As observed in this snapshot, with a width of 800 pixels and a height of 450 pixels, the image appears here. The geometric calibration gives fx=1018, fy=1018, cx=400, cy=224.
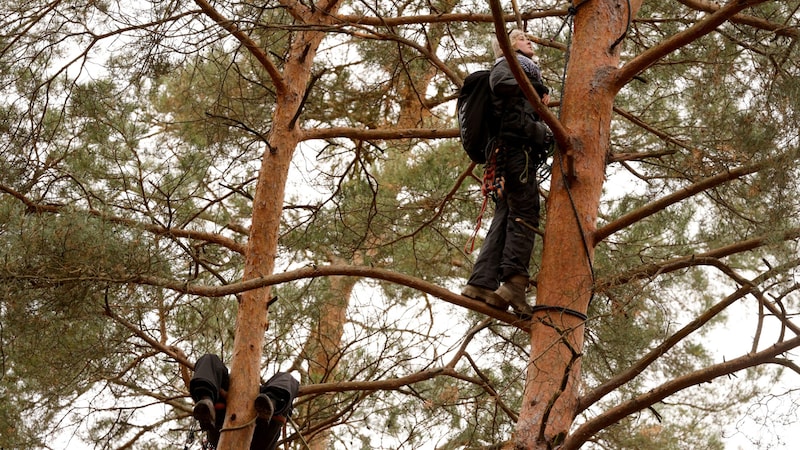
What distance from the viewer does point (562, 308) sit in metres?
3.54

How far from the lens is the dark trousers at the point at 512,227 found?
3836 millimetres

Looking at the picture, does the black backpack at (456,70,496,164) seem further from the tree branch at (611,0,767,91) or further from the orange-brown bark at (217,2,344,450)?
the orange-brown bark at (217,2,344,450)

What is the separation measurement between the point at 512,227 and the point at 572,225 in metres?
0.29

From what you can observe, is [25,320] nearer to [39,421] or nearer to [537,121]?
[39,421]

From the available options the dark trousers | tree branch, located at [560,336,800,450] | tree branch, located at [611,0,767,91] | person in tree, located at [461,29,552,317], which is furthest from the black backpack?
tree branch, located at [560,336,800,450]

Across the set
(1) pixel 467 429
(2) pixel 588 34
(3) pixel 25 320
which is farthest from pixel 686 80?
(3) pixel 25 320

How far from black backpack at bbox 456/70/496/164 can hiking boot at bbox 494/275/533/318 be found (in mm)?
614

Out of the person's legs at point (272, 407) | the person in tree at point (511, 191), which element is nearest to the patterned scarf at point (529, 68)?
the person in tree at point (511, 191)

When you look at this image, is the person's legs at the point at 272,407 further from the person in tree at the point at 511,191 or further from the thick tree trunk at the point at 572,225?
the thick tree trunk at the point at 572,225

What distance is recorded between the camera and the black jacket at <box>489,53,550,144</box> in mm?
3924

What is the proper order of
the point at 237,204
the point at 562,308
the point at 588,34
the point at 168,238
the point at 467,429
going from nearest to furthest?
the point at 562,308
the point at 588,34
the point at 168,238
the point at 467,429
the point at 237,204

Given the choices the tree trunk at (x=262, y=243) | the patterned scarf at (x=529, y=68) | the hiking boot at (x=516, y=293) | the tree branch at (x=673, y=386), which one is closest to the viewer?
the tree branch at (x=673, y=386)

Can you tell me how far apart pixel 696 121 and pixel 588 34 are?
194 cm

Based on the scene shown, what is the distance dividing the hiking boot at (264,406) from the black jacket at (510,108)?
1.75 metres
